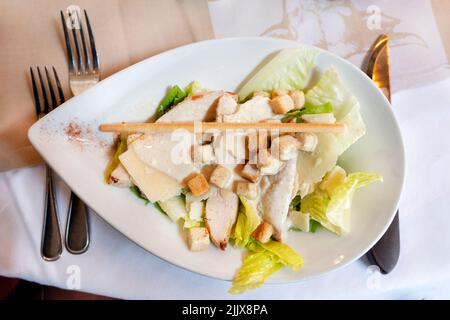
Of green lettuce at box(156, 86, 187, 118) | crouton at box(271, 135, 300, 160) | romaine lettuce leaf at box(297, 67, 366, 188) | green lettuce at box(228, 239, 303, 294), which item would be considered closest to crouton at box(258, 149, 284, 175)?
crouton at box(271, 135, 300, 160)

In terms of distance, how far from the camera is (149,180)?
1200 mm

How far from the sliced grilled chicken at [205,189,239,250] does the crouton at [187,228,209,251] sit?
0.02 metres

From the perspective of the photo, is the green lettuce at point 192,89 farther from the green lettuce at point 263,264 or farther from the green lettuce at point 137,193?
the green lettuce at point 263,264

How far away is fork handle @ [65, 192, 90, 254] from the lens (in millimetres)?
1238

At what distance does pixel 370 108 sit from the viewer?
125 cm

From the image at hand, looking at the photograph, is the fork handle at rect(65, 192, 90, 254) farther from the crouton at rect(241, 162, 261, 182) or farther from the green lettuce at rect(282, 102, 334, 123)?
the green lettuce at rect(282, 102, 334, 123)

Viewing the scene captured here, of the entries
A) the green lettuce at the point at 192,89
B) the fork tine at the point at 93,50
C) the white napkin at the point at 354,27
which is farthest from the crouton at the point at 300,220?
the fork tine at the point at 93,50

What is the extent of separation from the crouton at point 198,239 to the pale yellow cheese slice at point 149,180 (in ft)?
0.44

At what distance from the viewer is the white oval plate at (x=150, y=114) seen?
1144 mm

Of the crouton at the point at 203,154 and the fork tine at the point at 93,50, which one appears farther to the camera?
the fork tine at the point at 93,50

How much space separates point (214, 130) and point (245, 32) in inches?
19.7

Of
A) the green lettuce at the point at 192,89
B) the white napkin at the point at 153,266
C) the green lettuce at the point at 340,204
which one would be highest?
the green lettuce at the point at 192,89

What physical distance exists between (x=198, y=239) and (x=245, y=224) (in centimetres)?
16
